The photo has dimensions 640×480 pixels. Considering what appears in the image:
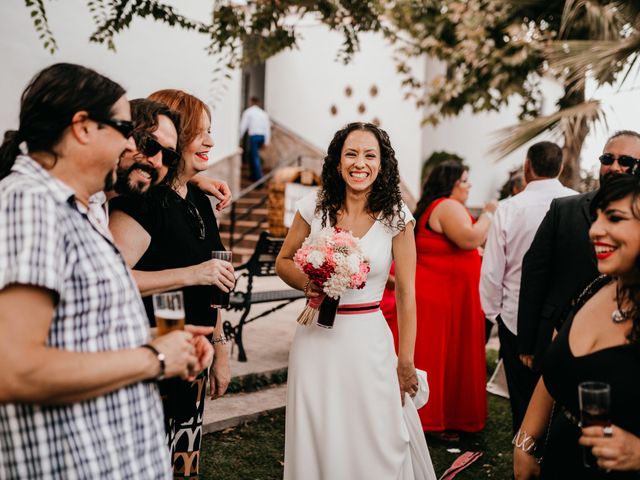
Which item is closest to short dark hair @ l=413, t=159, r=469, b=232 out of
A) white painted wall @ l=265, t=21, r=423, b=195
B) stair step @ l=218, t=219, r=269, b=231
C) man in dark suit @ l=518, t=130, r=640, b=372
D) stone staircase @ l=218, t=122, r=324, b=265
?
man in dark suit @ l=518, t=130, r=640, b=372

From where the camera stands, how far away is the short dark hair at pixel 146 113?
2.70 meters

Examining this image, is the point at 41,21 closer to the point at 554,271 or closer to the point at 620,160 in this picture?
the point at 554,271

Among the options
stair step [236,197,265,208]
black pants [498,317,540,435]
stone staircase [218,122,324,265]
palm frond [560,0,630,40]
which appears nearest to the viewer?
black pants [498,317,540,435]

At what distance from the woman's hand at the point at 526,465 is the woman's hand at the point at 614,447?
0.63 m

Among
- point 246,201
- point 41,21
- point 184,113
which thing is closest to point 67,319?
point 184,113

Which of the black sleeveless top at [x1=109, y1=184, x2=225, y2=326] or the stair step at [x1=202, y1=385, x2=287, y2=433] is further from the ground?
the black sleeveless top at [x1=109, y1=184, x2=225, y2=326]

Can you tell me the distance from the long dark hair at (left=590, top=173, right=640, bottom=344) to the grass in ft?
9.89

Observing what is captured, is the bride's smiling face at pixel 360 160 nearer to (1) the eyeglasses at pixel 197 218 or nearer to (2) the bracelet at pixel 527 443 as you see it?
(1) the eyeglasses at pixel 197 218

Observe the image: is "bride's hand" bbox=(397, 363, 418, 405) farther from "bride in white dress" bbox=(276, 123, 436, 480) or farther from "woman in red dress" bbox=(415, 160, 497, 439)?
"woman in red dress" bbox=(415, 160, 497, 439)

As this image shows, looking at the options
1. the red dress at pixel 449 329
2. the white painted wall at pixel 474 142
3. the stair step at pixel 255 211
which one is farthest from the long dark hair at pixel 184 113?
the white painted wall at pixel 474 142

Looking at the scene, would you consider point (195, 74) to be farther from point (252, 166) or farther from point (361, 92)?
point (361, 92)

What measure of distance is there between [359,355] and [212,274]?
1.16m

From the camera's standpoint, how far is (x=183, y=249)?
291cm

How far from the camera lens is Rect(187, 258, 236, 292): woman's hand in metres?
2.80
